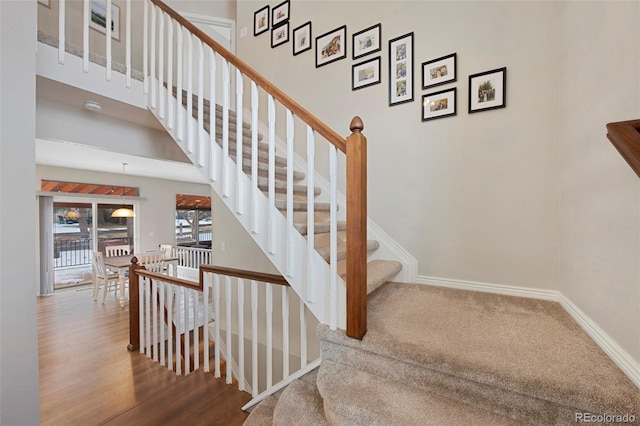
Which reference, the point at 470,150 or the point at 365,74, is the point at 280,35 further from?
the point at 470,150

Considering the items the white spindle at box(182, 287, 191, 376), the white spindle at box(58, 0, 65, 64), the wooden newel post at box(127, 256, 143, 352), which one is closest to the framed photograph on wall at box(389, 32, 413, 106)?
the white spindle at box(58, 0, 65, 64)

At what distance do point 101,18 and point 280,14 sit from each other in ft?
7.13

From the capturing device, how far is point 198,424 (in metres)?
1.78

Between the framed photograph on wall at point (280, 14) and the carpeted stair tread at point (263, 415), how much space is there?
346 cm

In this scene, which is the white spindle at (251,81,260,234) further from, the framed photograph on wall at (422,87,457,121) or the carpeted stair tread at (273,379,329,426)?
the framed photograph on wall at (422,87,457,121)

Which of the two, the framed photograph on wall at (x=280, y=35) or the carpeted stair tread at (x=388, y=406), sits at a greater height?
the framed photograph on wall at (x=280, y=35)

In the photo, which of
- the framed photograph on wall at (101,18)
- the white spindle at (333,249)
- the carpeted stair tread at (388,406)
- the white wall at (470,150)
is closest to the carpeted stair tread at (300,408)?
the carpeted stair tread at (388,406)

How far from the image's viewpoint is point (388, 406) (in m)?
0.99

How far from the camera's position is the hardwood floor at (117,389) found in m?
1.88

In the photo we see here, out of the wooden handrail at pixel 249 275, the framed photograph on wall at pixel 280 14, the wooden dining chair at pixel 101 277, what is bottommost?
the wooden dining chair at pixel 101 277

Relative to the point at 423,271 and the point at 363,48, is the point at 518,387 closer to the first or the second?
the point at 423,271

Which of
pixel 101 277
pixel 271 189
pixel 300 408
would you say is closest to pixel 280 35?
pixel 271 189

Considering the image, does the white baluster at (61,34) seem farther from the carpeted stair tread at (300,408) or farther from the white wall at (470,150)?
the carpeted stair tread at (300,408)

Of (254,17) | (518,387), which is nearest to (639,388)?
(518,387)
